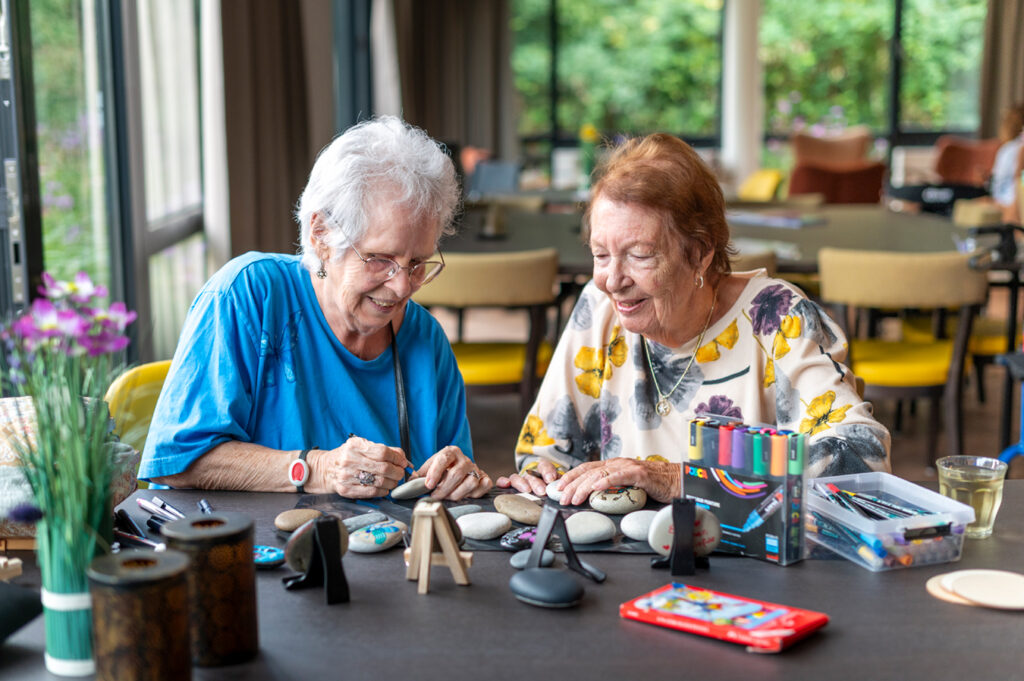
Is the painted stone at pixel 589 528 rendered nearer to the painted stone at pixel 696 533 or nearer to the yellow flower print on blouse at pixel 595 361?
the painted stone at pixel 696 533

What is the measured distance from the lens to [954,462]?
1514mm

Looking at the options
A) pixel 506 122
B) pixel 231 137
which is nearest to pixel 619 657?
pixel 231 137

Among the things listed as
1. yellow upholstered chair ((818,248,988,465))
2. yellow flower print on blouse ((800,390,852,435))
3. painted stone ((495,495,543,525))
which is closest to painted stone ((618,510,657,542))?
painted stone ((495,495,543,525))

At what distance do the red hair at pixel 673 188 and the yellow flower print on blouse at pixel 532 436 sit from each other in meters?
0.41

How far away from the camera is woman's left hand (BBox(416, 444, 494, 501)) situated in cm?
164

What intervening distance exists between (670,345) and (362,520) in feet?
2.43

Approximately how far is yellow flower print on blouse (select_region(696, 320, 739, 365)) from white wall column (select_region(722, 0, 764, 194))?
8.55 meters

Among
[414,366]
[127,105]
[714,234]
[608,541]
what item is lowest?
[608,541]

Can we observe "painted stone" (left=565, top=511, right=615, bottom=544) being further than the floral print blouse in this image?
No

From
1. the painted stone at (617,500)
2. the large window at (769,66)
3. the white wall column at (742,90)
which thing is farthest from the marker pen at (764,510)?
the large window at (769,66)

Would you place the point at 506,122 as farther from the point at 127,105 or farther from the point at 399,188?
the point at 399,188

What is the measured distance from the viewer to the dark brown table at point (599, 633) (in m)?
1.06

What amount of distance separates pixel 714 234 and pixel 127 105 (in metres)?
2.31

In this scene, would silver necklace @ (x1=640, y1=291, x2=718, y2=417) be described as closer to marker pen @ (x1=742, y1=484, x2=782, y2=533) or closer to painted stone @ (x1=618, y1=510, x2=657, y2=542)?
painted stone @ (x1=618, y1=510, x2=657, y2=542)
